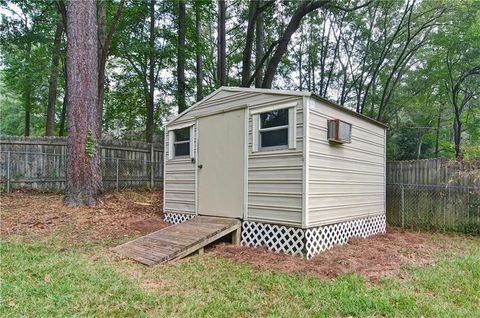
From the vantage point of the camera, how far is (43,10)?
11.4m

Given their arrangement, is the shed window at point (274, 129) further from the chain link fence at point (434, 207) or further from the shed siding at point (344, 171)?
the chain link fence at point (434, 207)

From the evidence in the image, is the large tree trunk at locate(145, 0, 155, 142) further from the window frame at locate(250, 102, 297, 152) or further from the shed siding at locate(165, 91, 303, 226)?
the window frame at locate(250, 102, 297, 152)

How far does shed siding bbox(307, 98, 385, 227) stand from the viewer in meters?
4.84

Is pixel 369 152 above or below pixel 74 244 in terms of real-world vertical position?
above

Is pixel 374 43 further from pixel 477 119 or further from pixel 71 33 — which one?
pixel 71 33

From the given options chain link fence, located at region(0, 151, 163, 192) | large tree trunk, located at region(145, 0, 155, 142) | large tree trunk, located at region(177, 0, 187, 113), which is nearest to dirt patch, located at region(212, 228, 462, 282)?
chain link fence, located at region(0, 151, 163, 192)

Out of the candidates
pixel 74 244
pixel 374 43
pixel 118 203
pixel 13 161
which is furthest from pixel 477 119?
pixel 13 161

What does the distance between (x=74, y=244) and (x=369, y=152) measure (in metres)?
5.83

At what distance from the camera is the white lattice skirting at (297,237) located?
4677 mm

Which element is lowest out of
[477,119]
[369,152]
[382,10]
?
[369,152]

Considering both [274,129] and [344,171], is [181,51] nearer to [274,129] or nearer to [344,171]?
[274,129]

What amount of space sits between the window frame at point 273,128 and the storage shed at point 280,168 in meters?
0.02

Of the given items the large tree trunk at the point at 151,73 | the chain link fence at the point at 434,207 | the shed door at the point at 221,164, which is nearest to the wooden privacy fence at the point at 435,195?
the chain link fence at the point at 434,207

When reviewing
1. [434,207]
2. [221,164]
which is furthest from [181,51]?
[434,207]
